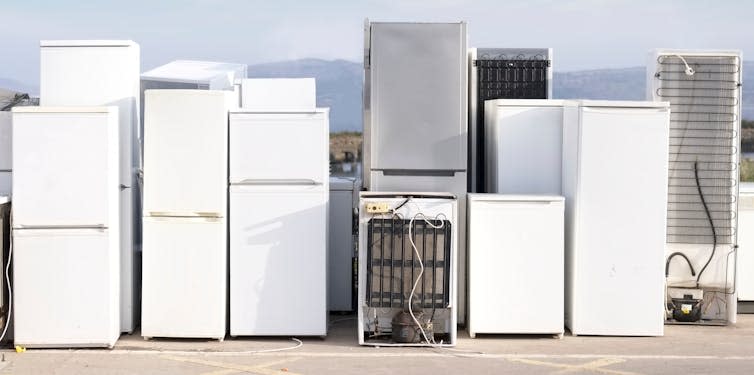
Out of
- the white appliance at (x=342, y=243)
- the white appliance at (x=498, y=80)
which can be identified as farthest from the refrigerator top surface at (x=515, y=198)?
the white appliance at (x=342, y=243)

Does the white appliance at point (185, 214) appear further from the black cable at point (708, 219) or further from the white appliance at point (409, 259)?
the black cable at point (708, 219)

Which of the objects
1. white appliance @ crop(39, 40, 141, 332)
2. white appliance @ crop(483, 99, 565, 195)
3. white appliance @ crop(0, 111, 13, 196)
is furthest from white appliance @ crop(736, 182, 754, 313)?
white appliance @ crop(0, 111, 13, 196)

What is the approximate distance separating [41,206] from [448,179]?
3141 millimetres

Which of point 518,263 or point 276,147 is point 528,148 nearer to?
point 518,263

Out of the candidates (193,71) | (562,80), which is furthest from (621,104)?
(562,80)

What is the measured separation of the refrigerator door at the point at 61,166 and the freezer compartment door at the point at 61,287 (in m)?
0.13

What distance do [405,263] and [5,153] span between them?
3.50m

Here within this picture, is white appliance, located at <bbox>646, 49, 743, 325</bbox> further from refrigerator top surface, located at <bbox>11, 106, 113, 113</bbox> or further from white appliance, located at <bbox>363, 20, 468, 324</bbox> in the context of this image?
refrigerator top surface, located at <bbox>11, 106, 113, 113</bbox>

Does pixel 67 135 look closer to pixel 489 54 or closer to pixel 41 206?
pixel 41 206

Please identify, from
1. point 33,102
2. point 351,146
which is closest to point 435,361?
point 33,102

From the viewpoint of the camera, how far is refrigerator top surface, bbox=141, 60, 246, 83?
31.4 ft

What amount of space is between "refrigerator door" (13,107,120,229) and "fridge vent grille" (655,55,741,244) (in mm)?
4622

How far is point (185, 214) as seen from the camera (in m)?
8.12

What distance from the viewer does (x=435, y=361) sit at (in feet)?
24.8
